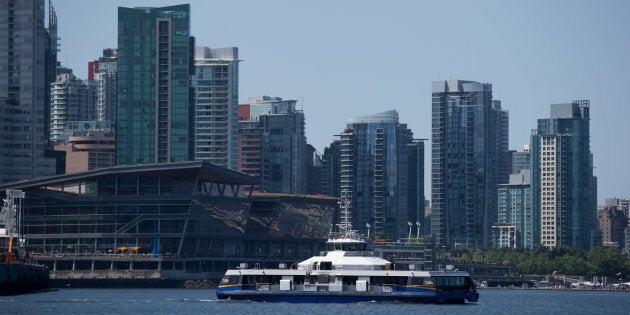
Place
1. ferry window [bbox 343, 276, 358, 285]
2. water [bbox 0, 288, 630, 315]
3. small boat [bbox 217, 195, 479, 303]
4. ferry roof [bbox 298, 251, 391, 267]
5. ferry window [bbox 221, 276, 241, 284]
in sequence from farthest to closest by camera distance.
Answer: ferry window [bbox 221, 276, 241, 284] → ferry roof [bbox 298, 251, 391, 267] → ferry window [bbox 343, 276, 358, 285] → small boat [bbox 217, 195, 479, 303] → water [bbox 0, 288, 630, 315]

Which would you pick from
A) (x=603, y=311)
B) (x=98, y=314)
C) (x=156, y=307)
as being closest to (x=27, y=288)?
(x=156, y=307)

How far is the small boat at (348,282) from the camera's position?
167375 millimetres

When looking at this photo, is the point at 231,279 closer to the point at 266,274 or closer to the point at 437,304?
the point at 266,274

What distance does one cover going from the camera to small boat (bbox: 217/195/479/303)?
167 metres

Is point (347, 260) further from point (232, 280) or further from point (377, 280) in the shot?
point (232, 280)

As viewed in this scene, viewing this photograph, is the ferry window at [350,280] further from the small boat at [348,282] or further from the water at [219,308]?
the water at [219,308]

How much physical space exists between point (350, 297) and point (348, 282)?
1904mm

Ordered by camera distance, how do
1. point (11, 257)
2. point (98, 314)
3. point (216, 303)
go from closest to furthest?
point (98, 314), point (216, 303), point (11, 257)

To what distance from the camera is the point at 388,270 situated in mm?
169250

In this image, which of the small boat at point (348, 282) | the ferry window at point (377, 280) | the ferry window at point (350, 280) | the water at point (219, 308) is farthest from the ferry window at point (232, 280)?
the ferry window at point (377, 280)

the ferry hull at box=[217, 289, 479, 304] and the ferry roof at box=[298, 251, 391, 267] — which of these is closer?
the ferry hull at box=[217, 289, 479, 304]

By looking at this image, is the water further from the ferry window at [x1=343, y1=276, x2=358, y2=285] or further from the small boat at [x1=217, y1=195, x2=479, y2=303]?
the ferry window at [x1=343, y1=276, x2=358, y2=285]

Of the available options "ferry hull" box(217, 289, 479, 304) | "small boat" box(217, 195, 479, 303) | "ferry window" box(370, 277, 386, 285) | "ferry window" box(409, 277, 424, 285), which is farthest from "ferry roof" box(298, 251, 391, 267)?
"ferry window" box(409, 277, 424, 285)

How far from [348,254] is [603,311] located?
38570mm
